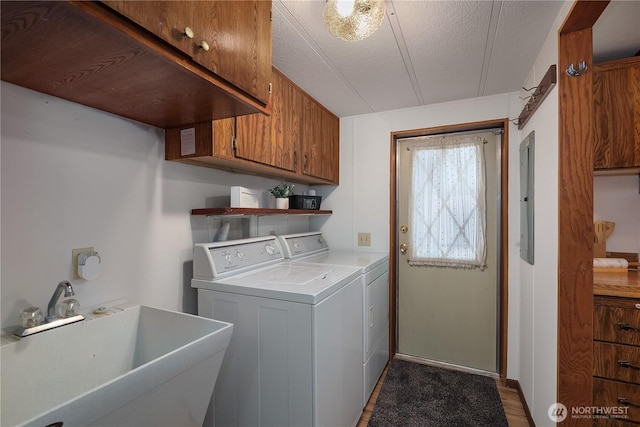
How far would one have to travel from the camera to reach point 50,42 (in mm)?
707

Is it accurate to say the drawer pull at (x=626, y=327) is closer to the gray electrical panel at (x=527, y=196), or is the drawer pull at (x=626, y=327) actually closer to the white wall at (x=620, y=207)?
the gray electrical panel at (x=527, y=196)

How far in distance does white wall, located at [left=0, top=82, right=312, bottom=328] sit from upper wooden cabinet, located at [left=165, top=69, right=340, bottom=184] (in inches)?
7.1

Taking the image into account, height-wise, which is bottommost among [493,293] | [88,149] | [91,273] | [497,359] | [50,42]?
[497,359]

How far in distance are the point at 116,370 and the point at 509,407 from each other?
2.32 m

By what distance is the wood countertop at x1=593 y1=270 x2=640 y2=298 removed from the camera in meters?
1.39

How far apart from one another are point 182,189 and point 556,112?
1866 mm

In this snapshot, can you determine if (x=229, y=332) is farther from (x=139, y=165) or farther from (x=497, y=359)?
(x=497, y=359)

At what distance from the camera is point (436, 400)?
6.45 ft

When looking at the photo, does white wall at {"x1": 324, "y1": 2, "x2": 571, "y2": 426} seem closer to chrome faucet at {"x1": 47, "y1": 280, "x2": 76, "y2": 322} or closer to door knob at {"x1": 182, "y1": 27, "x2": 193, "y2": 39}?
door knob at {"x1": 182, "y1": 27, "x2": 193, "y2": 39}

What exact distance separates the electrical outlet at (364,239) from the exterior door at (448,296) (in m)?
0.28

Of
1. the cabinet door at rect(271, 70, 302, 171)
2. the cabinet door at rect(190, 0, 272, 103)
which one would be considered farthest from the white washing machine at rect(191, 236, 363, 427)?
the cabinet door at rect(190, 0, 272, 103)

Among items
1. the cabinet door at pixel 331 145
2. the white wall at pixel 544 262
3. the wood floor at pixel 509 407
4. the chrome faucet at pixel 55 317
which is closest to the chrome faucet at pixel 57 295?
the chrome faucet at pixel 55 317

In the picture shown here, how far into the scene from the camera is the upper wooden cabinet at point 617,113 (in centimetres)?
160

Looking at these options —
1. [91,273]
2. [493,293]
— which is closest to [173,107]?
[91,273]
